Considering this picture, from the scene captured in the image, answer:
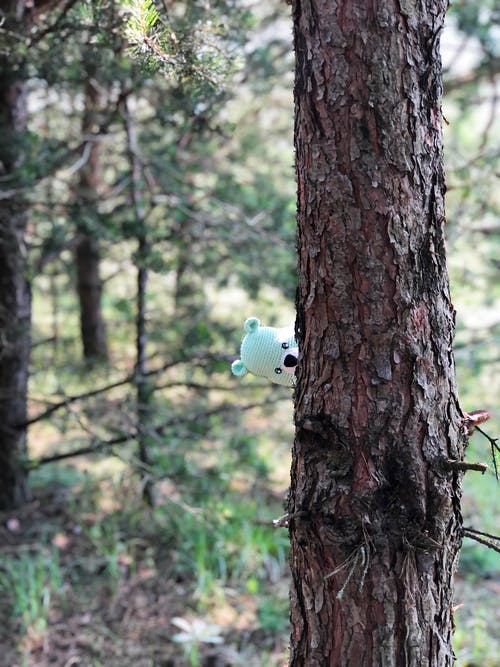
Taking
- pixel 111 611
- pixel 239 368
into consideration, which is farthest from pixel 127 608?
pixel 239 368

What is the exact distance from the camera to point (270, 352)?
1644 millimetres

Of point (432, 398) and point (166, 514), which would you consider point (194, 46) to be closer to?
point (432, 398)

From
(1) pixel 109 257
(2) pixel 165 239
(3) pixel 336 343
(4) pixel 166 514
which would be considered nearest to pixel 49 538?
(4) pixel 166 514

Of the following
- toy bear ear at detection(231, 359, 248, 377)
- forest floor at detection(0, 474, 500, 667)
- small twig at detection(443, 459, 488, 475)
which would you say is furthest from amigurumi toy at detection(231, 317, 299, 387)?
forest floor at detection(0, 474, 500, 667)

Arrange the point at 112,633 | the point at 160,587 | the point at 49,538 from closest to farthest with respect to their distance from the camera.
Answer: the point at 112,633
the point at 160,587
the point at 49,538

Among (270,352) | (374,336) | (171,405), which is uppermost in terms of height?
(171,405)

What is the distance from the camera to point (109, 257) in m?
5.26

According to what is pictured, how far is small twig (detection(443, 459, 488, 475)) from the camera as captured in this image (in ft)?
3.87

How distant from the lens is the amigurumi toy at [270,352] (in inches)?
64.6

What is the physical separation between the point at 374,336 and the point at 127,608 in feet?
7.69

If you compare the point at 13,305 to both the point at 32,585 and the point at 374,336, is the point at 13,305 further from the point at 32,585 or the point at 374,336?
the point at 374,336

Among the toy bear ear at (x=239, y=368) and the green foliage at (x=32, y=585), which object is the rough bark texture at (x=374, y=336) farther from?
the green foliage at (x=32, y=585)

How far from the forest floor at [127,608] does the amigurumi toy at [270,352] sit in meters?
1.51

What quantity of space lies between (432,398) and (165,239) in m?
2.38
